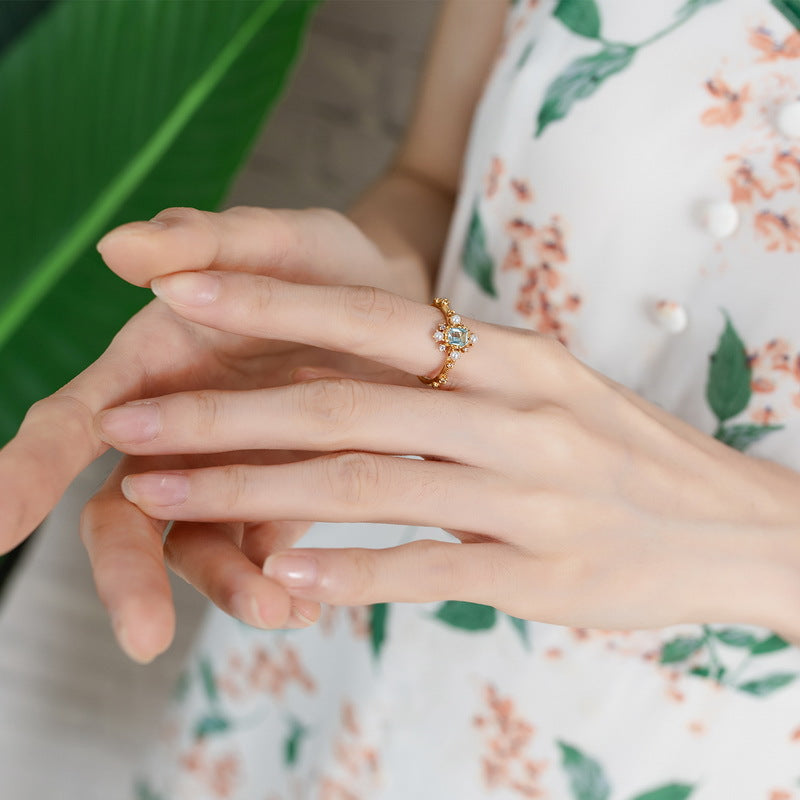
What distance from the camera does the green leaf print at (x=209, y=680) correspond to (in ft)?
2.62

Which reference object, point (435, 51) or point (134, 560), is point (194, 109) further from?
point (134, 560)

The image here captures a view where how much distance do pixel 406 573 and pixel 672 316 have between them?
29cm

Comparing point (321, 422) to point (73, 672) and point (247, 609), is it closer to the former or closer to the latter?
point (247, 609)

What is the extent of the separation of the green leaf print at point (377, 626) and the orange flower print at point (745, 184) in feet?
1.38

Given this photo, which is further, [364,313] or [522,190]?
[522,190]

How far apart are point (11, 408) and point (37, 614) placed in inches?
38.1

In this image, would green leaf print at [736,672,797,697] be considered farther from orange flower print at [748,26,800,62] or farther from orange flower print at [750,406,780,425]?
orange flower print at [748,26,800,62]

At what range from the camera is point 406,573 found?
32 centimetres

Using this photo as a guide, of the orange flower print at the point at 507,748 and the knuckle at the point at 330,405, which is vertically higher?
the knuckle at the point at 330,405

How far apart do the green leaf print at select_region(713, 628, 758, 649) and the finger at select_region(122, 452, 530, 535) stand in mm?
250

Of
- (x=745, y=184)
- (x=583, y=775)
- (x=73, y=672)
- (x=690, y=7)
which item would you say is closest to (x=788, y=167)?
(x=745, y=184)

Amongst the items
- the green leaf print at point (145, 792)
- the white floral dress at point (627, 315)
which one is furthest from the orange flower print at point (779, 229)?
the green leaf print at point (145, 792)

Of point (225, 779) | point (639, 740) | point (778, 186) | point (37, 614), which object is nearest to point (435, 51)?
point (778, 186)

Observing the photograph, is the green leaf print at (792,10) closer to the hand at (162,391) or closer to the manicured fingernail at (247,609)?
the hand at (162,391)
